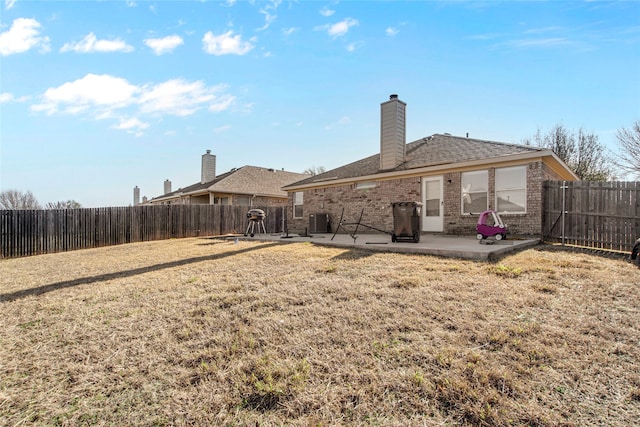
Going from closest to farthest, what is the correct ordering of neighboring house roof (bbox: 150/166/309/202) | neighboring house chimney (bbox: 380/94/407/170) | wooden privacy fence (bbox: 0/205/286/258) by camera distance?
wooden privacy fence (bbox: 0/205/286/258) < neighboring house chimney (bbox: 380/94/407/170) < neighboring house roof (bbox: 150/166/309/202)

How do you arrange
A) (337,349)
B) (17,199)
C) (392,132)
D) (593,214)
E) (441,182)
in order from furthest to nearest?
(17,199)
(392,132)
(441,182)
(593,214)
(337,349)

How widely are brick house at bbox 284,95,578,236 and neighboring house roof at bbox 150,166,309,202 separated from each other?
21.4 ft

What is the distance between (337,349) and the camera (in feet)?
9.32

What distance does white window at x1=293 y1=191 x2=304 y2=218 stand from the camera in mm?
15828

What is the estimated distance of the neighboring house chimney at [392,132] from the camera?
11.9 metres

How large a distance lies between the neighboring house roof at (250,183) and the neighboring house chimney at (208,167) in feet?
2.24

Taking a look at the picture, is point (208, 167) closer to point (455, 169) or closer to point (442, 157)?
point (442, 157)

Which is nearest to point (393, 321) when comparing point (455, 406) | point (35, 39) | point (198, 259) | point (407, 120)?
point (455, 406)

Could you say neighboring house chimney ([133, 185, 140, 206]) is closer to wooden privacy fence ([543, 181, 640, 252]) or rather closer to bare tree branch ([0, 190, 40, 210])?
bare tree branch ([0, 190, 40, 210])

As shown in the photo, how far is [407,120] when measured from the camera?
1234 cm

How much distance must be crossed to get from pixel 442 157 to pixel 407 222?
158 inches

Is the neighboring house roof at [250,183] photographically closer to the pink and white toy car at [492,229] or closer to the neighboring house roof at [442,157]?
the neighboring house roof at [442,157]

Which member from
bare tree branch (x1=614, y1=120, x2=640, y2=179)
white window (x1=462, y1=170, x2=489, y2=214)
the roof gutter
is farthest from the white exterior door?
bare tree branch (x1=614, y1=120, x2=640, y2=179)

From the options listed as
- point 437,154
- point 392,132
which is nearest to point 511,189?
point 437,154
